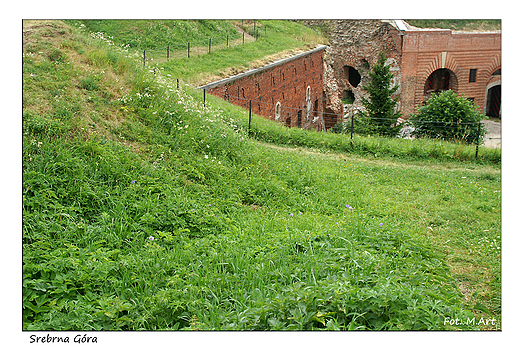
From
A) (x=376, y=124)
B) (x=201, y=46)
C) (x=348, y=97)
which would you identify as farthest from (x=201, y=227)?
(x=348, y=97)

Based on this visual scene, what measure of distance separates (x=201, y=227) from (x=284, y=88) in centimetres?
1720

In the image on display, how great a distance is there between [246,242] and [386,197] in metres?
3.40

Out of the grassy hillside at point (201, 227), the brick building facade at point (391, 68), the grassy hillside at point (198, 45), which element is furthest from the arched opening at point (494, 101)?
the grassy hillside at point (201, 227)

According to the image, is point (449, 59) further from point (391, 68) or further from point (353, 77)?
point (353, 77)

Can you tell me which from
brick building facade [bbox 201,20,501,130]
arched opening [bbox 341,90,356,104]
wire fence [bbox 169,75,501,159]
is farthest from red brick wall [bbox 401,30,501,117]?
wire fence [bbox 169,75,501,159]

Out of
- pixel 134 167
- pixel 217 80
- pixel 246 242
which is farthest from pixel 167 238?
pixel 217 80

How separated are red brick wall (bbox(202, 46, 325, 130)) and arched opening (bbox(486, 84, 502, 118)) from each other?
42.7ft

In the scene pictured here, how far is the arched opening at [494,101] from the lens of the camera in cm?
2869

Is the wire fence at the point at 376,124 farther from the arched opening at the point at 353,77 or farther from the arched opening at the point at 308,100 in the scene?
the arched opening at the point at 353,77

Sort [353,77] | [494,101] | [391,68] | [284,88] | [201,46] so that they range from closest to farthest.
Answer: [201,46] → [284,88] → [391,68] → [494,101] → [353,77]

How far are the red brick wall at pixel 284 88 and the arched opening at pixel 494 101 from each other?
42.7 feet

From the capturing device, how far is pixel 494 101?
95.9 feet

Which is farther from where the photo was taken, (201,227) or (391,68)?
(391,68)

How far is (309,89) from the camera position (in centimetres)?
2489
